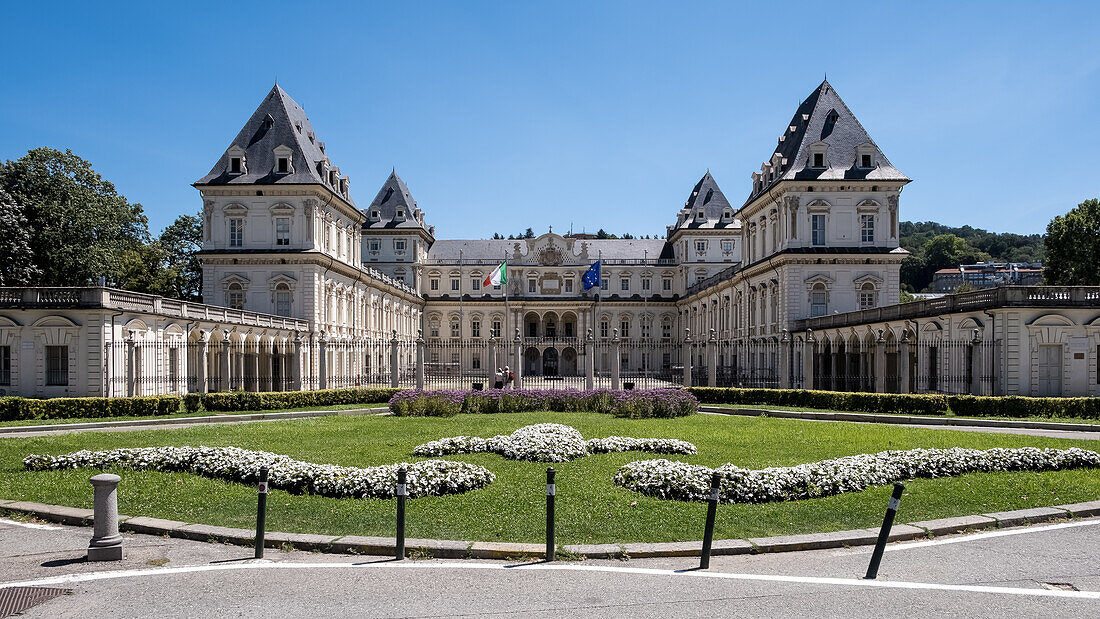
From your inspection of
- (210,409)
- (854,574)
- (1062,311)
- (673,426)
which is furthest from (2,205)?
(1062,311)

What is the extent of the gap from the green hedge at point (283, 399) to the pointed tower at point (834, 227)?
27.4 metres

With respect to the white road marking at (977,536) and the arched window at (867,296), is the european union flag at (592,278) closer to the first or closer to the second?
the arched window at (867,296)

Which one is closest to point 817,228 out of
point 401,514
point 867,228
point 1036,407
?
point 867,228

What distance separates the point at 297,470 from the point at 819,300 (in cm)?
4151

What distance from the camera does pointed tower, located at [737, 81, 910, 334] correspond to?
47.1 m

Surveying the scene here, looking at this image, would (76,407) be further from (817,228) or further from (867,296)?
(867,296)

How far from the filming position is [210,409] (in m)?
27.7

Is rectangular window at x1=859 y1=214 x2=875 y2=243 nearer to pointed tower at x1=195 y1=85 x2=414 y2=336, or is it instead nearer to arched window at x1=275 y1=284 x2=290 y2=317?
pointed tower at x1=195 y1=85 x2=414 y2=336

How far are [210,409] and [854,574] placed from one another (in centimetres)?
2520

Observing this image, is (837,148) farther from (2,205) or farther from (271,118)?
(2,205)

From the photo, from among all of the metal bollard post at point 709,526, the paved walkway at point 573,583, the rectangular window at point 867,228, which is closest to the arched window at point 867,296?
the rectangular window at point 867,228

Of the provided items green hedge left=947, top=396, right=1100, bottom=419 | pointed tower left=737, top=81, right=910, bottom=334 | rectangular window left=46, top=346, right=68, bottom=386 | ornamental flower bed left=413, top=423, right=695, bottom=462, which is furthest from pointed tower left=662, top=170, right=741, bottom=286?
ornamental flower bed left=413, top=423, right=695, bottom=462

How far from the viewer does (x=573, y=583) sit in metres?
7.72

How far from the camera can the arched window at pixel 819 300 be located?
155ft
